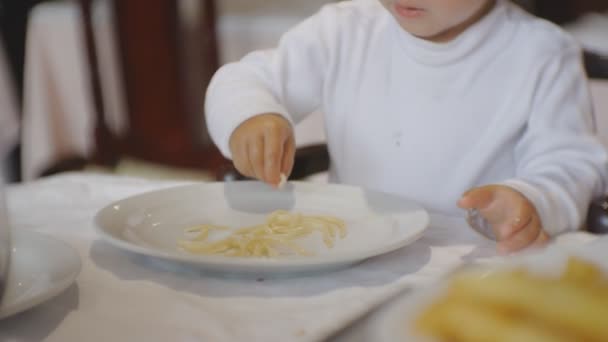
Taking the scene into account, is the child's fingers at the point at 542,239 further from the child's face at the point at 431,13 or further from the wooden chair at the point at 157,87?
the wooden chair at the point at 157,87

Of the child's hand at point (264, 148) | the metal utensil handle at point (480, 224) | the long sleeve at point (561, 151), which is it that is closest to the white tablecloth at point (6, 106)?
the child's hand at point (264, 148)

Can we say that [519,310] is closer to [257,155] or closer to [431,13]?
[257,155]

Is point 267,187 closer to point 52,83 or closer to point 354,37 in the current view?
point 354,37

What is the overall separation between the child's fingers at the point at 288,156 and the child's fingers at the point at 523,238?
220 millimetres

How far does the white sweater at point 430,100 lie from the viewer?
84 centimetres

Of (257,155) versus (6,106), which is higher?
(257,155)

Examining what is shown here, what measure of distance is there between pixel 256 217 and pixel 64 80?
6.10ft

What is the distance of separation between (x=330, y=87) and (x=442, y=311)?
785 mm

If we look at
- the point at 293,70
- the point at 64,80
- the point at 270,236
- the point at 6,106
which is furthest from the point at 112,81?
the point at 270,236

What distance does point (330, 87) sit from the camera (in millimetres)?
Result: 1040

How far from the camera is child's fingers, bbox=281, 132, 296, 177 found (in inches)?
28.7

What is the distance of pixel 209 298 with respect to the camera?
496 millimetres

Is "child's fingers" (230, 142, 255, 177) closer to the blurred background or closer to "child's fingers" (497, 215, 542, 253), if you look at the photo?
"child's fingers" (497, 215, 542, 253)

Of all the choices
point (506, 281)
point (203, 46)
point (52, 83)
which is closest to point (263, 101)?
point (506, 281)
